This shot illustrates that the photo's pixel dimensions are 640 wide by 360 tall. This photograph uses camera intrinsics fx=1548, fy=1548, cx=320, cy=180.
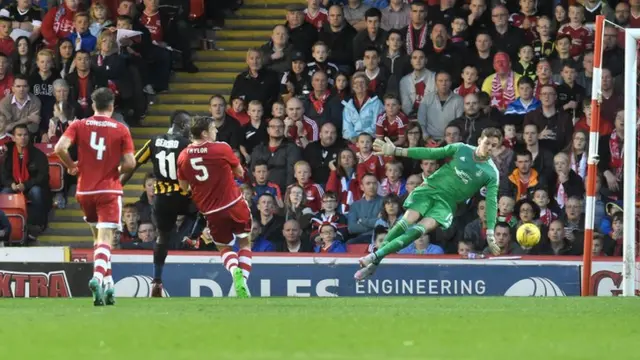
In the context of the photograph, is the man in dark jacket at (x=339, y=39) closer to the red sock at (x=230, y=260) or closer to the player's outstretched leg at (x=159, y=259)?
the player's outstretched leg at (x=159, y=259)

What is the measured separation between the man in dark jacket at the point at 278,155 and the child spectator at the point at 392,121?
117 cm

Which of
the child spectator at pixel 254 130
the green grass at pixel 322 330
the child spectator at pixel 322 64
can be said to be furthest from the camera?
the child spectator at pixel 322 64

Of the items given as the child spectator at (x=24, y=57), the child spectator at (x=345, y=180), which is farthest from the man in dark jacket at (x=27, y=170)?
the child spectator at (x=345, y=180)

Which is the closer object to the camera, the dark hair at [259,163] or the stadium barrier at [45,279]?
the stadium barrier at [45,279]

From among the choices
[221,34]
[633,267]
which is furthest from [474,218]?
[221,34]

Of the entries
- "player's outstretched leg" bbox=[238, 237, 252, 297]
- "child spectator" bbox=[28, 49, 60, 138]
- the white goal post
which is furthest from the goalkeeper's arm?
"child spectator" bbox=[28, 49, 60, 138]

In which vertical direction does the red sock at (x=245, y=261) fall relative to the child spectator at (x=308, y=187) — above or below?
below

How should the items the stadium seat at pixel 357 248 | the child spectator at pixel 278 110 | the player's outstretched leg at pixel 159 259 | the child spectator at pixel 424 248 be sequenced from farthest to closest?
the child spectator at pixel 278 110, the stadium seat at pixel 357 248, the child spectator at pixel 424 248, the player's outstretched leg at pixel 159 259

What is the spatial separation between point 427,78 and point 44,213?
566 cm

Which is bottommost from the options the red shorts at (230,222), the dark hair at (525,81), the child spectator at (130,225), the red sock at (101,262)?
the child spectator at (130,225)

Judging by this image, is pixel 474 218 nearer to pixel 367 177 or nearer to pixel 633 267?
pixel 367 177

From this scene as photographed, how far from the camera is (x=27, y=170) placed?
70.4ft

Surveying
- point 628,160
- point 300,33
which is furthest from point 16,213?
point 628,160

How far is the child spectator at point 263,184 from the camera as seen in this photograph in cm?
2062
